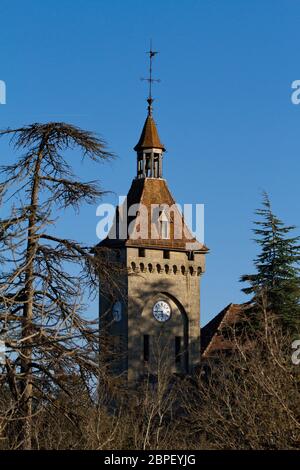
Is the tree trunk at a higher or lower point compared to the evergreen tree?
lower

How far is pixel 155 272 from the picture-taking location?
2399 inches

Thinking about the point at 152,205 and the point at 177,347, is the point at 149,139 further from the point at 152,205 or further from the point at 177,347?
the point at 177,347

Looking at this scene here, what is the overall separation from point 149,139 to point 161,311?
29.3 feet

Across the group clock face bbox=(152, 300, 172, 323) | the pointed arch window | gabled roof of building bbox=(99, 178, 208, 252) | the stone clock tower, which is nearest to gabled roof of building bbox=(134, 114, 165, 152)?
the stone clock tower

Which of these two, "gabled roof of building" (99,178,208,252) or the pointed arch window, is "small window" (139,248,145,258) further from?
the pointed arch window

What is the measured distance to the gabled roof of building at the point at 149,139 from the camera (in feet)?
202

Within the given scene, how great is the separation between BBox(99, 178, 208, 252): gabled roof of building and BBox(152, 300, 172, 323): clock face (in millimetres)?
2946

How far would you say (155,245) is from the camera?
60.8 m

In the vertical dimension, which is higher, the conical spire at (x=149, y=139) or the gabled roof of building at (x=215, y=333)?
the conical spire at (x=149, y=139)

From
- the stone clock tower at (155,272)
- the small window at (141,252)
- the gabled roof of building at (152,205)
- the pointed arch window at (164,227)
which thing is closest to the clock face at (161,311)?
the stone clock tower at (155,272)

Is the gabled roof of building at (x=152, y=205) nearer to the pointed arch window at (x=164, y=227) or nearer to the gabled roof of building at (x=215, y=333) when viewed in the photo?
the pointed arch window at (x=164, y=227)

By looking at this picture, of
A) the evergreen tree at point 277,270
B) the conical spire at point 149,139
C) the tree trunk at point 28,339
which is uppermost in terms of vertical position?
the conical spire at point 149,139

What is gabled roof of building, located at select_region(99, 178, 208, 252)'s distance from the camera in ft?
198
